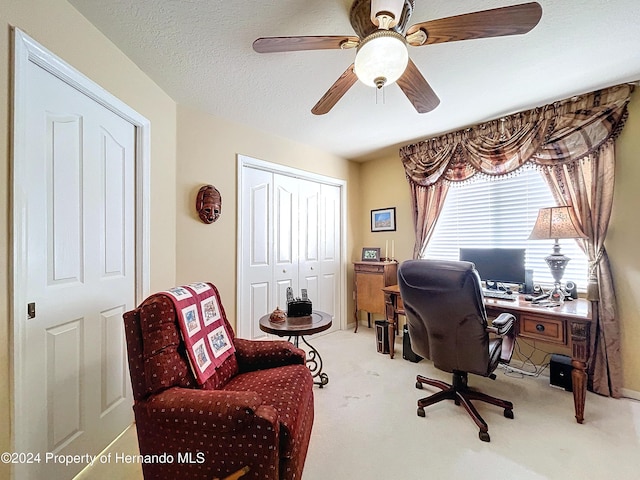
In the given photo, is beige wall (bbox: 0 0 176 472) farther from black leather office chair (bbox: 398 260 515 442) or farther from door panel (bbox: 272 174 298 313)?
black leather office chair (bbox: 398 260 515 442)

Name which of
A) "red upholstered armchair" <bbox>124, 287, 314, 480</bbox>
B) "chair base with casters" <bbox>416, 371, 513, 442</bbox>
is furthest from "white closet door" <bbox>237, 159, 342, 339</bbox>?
"chair base with casters" <bbox>416, 371, 513, 442</bbox>

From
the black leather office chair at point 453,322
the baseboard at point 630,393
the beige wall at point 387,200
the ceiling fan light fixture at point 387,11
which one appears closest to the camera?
the ceiling fan light fixture at point 387,11

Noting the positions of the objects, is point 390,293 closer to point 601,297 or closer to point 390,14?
point 601,297

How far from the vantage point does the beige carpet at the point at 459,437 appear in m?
1.43

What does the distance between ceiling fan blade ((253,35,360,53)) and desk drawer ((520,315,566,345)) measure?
2195 millimetres

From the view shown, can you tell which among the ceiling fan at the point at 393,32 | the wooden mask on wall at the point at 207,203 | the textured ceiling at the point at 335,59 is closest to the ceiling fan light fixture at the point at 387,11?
the ceiling fan at the point at 393,32

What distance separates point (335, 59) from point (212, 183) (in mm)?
1558

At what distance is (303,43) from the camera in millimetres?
1330

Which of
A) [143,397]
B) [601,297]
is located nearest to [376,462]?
[143,397]

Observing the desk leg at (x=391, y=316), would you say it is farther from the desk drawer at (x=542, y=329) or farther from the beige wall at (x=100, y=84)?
the beige wall at (x=100, y=84)

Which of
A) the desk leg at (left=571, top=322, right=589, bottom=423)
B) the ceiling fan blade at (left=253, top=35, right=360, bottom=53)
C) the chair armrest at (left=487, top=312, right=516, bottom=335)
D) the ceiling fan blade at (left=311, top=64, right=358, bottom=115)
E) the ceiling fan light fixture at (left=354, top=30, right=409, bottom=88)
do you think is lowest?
the desk leg at (left=571, top=322, right=589, bottom=423)

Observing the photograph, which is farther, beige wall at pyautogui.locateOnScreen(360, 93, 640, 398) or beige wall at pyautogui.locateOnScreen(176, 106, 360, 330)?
beige wall at pyautogui.locateOnScreen(176, 106, 360, 330)

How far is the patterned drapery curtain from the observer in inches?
83.4

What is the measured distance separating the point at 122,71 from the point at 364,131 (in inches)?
85.3
